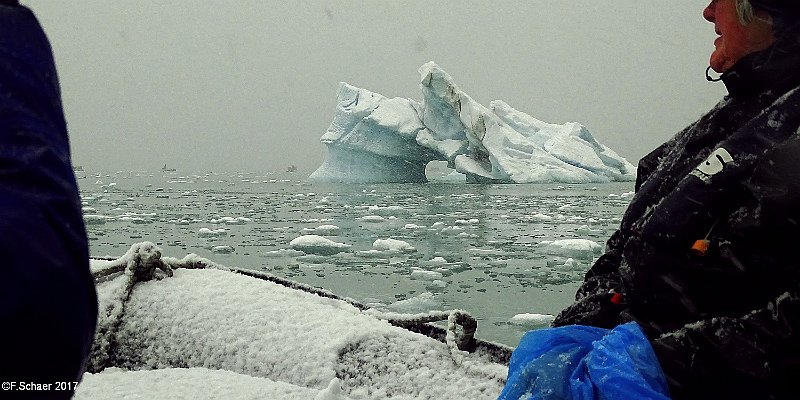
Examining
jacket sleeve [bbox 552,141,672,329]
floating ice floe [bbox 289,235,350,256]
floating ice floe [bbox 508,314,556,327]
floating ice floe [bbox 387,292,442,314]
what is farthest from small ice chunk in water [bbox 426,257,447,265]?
jacket sleeve [bbox 552,141,672,329]

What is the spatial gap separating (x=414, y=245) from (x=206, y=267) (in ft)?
26.1

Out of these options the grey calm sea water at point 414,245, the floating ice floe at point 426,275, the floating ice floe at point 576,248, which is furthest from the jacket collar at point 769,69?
the floating ice floe at point 576,248

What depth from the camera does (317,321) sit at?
196 centimetres

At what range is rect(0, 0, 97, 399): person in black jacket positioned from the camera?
0.42 metres

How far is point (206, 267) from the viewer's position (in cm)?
250

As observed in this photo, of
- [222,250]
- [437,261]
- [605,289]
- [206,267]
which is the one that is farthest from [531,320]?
[222,250]

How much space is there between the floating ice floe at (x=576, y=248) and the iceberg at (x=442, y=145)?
13.3m

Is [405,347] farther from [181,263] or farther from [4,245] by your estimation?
[4,245]

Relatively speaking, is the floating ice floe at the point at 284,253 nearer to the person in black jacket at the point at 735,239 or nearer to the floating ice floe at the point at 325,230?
the floating ice floe at the point at 325,230

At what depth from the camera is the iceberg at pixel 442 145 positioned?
24.0 meters

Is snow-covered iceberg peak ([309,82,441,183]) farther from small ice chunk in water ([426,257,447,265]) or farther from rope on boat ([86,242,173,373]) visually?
rope on boat ([86,242,173,373])

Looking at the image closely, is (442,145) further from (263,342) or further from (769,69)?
(769,69)

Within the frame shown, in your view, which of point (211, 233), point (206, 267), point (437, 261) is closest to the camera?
point (206, 267)

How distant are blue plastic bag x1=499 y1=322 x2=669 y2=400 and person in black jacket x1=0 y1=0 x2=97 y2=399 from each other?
75 cm
